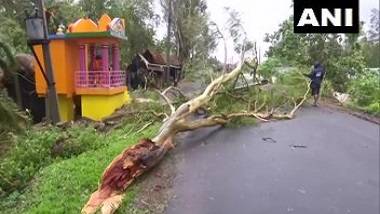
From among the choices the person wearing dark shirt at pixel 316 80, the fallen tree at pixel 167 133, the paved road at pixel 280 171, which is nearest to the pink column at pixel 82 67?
the fallen tree at pixel 167 133

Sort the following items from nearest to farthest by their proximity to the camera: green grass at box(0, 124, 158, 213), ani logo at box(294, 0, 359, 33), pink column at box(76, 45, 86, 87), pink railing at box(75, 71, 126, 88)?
green grass at box(0, 124, 158, 213), ani logo at box(294, 0, 359, 33), pink railing at box(75, 71, 126, 88), pink column at box(76, 45, 86, 87)

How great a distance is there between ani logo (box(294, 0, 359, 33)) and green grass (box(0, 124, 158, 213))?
3746 mm

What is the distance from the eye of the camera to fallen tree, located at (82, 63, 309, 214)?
6520 mm

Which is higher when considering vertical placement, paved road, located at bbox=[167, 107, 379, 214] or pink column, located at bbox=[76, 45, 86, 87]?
pink column, located at bbox=[76, 45, 86, 87]

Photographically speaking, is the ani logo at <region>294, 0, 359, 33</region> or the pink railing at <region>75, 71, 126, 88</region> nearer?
the ani logo at <region>294, 0, 359, 33</region>

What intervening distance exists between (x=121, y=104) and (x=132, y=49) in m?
14.0

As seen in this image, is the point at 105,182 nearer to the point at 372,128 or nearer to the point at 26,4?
the point at 372,128

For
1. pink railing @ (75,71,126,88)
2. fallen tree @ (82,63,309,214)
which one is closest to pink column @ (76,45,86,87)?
pink railing @ (75,71,126,88)

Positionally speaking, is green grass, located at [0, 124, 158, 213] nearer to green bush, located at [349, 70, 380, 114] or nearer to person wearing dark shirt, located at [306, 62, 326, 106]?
person wearing dark shirt, located at [306, 62, 326, 106]

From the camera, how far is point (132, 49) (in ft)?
95.2

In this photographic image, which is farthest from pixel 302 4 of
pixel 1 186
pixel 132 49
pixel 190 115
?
pixel 132 49

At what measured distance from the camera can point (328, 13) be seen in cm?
736

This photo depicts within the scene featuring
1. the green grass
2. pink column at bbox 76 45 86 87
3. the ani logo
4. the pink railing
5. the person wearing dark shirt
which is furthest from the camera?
pink column at bbox 76 45 86 87

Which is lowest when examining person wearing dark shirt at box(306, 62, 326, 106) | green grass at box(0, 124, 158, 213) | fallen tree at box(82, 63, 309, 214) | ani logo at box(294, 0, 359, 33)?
green grass at box(0, 124, 158, 213)
